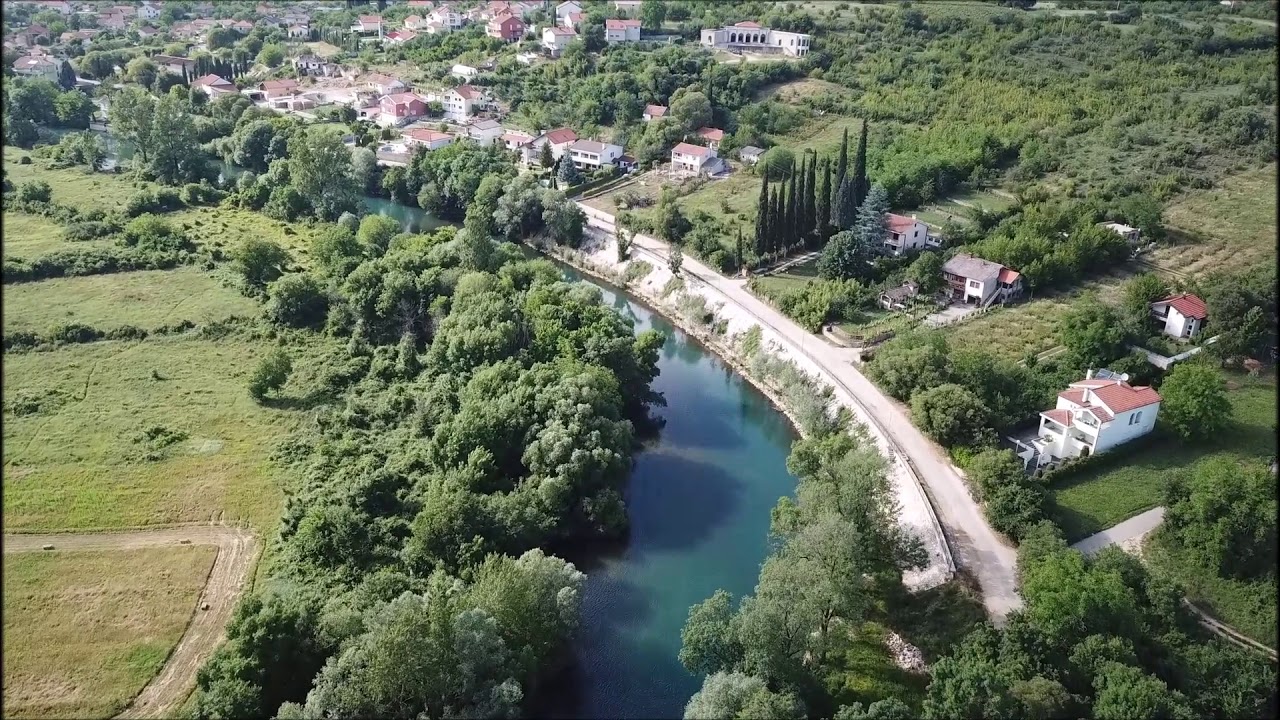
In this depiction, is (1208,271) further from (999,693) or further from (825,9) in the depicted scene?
(825,9)

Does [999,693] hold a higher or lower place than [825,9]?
lower

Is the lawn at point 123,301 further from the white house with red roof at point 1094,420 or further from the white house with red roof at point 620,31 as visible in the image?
the white house with red roof at point 620,31

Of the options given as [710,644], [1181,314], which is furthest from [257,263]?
[1181,314]

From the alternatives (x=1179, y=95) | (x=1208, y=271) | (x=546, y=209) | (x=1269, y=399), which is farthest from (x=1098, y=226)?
(x=546, y=209)

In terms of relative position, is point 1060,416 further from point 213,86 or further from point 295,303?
point 213,86

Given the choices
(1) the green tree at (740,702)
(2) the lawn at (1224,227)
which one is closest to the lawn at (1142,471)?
(1) the green tree at (740,702)
